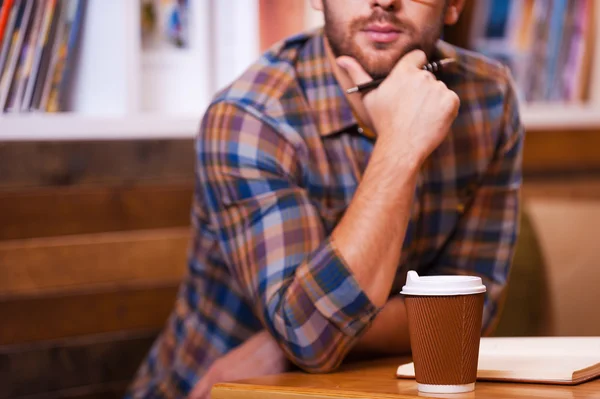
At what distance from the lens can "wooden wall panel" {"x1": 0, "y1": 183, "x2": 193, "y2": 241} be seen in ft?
6.06

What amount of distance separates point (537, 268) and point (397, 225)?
868 millimetres

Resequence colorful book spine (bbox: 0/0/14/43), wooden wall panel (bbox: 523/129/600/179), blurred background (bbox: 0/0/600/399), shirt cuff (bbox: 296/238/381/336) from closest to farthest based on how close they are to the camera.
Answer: shirt cuff (bbox: 296/238/381/336), colorful book spine (bbox: 0/0/14/43), blurred background (bbox: 0/0/600/399), wooden wall panel (bbox: 523/129/600/179)

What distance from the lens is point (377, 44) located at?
1.34m

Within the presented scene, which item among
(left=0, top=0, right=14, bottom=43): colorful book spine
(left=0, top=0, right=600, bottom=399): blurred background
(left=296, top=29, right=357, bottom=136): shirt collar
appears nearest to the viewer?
(left=296, top=29, right=357, bottom=136): shirt collar

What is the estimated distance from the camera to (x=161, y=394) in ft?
5.28

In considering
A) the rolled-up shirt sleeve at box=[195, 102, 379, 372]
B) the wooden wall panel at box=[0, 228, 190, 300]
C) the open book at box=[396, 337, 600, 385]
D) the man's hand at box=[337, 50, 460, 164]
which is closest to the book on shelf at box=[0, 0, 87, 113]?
the wooden wall panel at box=[0, 228, 190, 300]

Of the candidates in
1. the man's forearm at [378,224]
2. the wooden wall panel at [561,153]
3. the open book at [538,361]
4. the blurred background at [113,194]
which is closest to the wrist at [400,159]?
the man's forearm at [378,224]

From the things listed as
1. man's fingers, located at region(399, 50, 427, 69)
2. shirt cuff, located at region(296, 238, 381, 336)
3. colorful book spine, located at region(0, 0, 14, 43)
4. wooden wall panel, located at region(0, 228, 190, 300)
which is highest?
colorful book spine, located at region(0, 0, 14, 43)

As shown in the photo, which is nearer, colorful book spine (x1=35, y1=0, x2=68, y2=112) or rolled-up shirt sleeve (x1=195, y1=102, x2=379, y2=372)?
rolled-up shirt sleeve (x1=195, y1=102, x2=379, y2=372)

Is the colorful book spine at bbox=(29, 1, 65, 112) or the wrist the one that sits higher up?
the colorful book spine at bbox=(29, 1, 65, 112)

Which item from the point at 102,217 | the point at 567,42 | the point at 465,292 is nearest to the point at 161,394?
the point at 102,217

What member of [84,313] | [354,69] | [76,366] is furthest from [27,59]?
[354,69]

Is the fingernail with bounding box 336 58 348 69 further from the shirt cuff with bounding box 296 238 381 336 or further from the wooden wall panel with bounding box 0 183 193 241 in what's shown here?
the wooden wall panel with bounding box 0 183 193 241

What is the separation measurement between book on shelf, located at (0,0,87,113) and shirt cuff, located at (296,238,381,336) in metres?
0.87
